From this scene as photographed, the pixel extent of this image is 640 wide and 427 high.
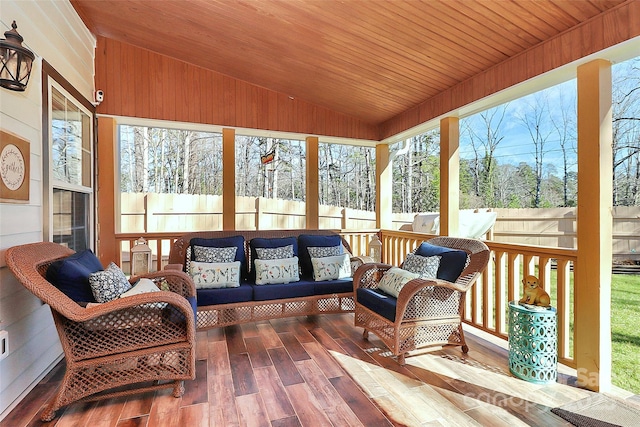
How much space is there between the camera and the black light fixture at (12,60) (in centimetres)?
186

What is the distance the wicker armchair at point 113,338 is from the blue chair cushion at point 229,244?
140cm

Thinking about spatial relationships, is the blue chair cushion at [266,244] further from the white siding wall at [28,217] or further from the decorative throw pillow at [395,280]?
the white siding wall at [28,217]

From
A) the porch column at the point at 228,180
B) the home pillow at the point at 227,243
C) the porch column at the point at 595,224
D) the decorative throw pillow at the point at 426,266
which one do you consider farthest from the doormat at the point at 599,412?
the porch column at the point at 228,180

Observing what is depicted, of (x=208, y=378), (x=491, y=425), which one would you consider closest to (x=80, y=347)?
(x=208, y=378)

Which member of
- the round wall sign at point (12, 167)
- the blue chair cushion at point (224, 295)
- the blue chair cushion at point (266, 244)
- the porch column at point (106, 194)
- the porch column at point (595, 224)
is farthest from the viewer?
the porch column at point (106, 194)

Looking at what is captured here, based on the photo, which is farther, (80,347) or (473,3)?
(473,3)

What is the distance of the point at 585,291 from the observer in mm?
2344

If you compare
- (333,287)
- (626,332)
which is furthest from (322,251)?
(626,332)

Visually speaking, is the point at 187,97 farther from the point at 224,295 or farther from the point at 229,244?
the point at 224,295

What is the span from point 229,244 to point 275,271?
64cm

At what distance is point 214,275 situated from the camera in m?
3.26

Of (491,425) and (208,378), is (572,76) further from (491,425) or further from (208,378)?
(208,378)

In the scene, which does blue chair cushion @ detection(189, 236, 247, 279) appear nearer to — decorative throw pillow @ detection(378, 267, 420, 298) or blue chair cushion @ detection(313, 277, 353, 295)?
blue chair cushion @ detection(313, 277, 353, 295)

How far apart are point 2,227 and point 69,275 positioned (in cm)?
50
